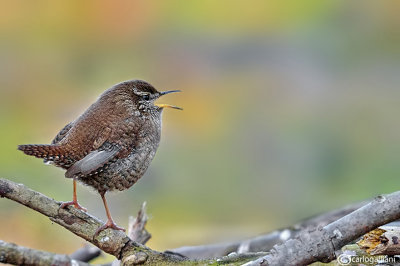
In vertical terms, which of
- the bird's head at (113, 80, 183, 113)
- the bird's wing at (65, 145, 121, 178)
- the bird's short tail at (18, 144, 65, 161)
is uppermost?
the bird's head at (113, 80, 183, 113)

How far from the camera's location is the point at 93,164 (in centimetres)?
266

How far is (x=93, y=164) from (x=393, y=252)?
1.29 meters

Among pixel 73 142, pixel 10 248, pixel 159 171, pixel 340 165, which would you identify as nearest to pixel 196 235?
pixel 159 171

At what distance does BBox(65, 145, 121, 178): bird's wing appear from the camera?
102 inches

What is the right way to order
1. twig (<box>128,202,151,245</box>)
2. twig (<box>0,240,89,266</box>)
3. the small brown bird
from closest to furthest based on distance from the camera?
twig (<box>0,240,89,266</box>), the small brown bird, twig (<box>128,202,151,245</box>)

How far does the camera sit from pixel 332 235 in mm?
2014

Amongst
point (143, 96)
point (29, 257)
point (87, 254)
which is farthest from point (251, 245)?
point (29, 257)

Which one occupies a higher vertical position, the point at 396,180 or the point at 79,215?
the point at 396,180

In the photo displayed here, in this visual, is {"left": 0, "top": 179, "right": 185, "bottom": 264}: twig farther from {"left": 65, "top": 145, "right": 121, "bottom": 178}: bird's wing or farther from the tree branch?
the tree branch

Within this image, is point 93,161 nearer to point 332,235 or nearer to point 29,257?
point 29,257

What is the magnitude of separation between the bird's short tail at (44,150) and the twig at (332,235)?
1.11 metres

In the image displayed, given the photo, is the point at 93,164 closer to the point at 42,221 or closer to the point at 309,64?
the point at 42,221

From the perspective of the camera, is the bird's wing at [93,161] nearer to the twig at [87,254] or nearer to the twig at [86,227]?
the twig at [86,227]

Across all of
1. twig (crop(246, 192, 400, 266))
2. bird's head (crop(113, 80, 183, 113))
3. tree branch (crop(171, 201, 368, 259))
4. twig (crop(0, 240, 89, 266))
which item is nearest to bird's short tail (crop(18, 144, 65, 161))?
bird's head (crop(113, 80, 183, 113))
